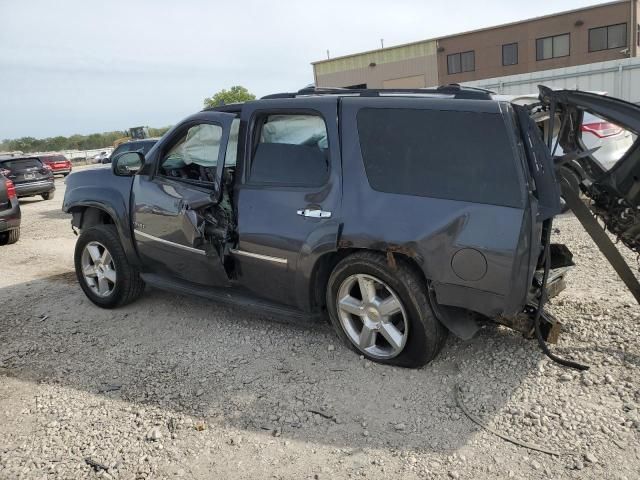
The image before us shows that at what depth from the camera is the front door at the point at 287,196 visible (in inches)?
146

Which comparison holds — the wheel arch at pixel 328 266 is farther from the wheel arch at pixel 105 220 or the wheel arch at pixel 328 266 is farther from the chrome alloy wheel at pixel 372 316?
the wheel arch at pixel 105 220

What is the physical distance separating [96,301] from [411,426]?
3468mm

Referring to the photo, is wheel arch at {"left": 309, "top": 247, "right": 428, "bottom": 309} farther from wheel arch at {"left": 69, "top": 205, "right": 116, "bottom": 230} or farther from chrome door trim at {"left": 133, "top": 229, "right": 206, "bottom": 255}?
wheel arch at {"left": 69, "top": 205, "right": 116, "bottom": 230}

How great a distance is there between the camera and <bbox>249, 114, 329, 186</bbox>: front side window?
380 centimetres

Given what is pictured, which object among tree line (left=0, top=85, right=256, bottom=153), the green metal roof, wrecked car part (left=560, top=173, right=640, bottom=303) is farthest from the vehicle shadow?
tree line (left=0, top=85, right=256, bottom=153)

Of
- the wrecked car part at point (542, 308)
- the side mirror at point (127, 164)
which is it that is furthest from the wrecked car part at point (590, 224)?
the side mirror at point (127, 164)

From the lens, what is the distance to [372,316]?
143 inches

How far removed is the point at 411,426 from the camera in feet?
10.1

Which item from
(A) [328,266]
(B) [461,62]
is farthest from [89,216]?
(B) [461,62]

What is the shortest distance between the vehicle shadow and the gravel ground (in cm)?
1

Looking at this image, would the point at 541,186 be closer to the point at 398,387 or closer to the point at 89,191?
the point at 398,387

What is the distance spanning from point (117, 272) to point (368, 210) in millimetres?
2724

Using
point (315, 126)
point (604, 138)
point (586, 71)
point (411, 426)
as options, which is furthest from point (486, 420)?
point (586, 71)

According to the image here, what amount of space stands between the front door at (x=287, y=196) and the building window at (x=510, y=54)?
132 feet
